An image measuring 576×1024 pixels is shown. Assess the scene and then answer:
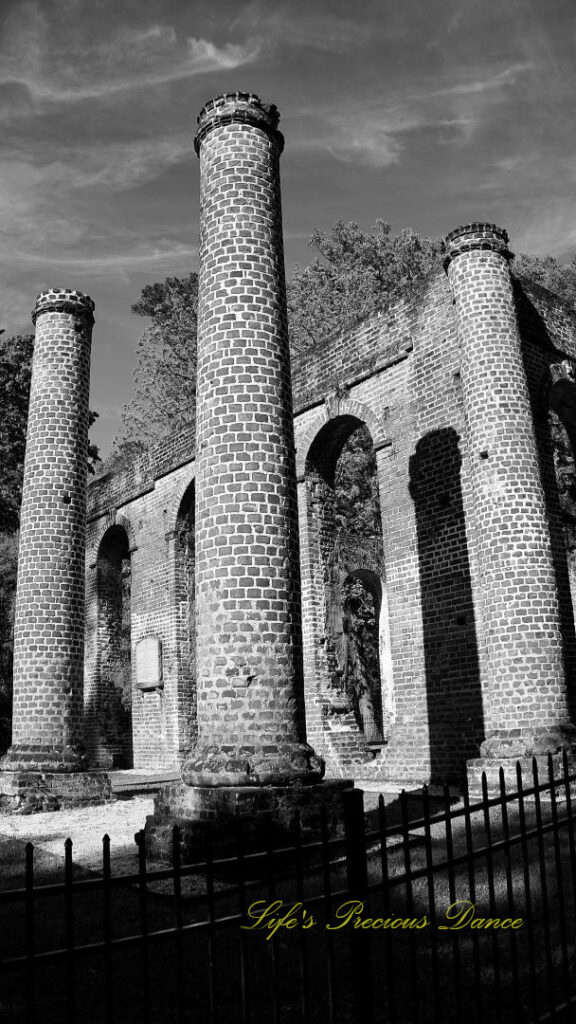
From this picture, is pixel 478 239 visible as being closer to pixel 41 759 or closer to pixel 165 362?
pixel 41 759

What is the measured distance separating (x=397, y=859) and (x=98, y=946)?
446cm

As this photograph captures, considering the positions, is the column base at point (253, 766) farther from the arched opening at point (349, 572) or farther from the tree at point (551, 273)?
the tree at point (551, 273)

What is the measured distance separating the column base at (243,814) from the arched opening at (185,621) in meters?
11.5

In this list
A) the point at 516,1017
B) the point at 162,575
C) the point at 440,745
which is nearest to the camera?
the point at 516,1017

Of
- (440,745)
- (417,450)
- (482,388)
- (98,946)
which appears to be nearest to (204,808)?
(98,946)

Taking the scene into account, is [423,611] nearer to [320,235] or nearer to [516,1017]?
[516,1017]

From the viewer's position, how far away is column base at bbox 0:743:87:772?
11844 mm

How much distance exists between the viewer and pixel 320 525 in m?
15.5

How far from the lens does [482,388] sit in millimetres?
11320

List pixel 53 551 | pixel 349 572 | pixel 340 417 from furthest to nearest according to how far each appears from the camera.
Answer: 1. pixel 349 572
2. pixel 340 417
3. pixel 53 551

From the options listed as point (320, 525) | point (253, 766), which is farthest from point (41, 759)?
point (320, 525)

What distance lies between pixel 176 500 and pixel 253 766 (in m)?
13.2

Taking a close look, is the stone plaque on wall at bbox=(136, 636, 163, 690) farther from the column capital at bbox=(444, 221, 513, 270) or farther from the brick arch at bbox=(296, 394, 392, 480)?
the column capital at bbox=(444, 221, 513, 270)

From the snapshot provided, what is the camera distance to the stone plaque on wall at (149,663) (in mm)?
19281
